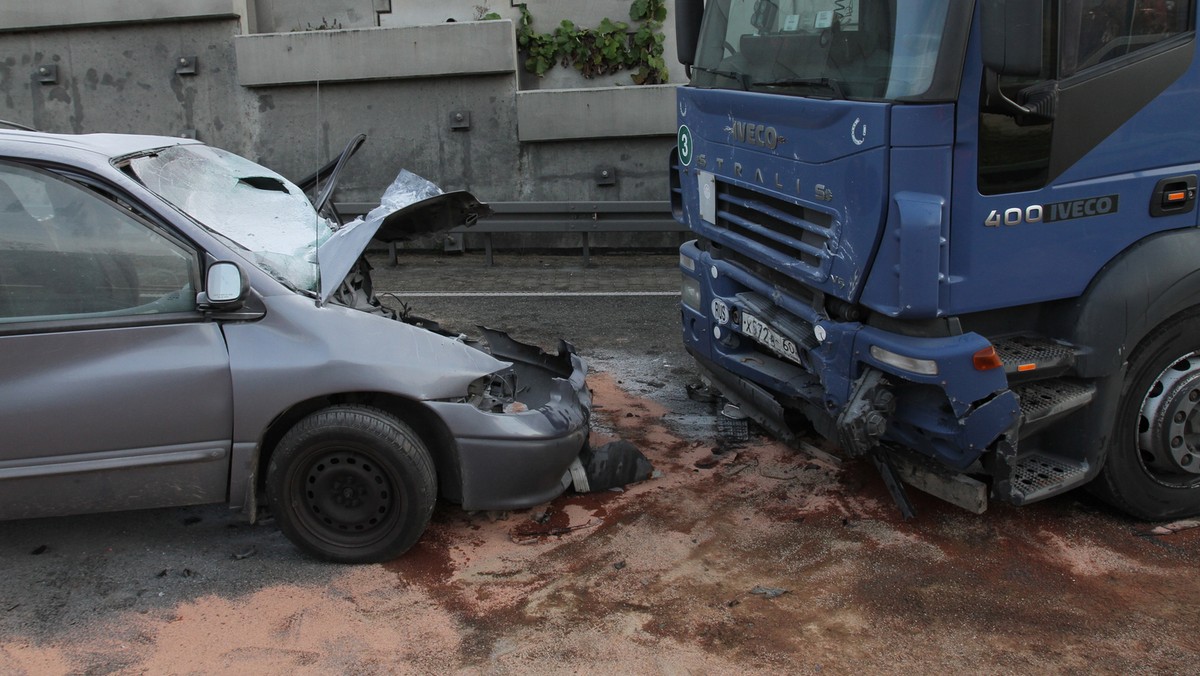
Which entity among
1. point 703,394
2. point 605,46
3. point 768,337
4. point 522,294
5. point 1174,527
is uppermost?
point 605,46

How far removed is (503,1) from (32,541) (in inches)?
366

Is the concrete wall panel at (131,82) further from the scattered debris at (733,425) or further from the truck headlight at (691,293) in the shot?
the scattered debris at (733,425)

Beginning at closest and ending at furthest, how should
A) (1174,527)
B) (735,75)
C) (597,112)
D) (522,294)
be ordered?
(1174,527) < (735,75) < (522,294) < (597,112)

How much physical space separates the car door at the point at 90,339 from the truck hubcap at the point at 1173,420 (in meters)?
4.18

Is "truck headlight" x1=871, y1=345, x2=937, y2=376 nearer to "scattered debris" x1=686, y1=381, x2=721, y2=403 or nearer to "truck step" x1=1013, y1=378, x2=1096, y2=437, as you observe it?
"truck step" x1=1013, y1=378, x2=1096, y2=437

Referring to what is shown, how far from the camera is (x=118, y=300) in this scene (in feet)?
14.3

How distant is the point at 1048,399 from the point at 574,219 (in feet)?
24.1

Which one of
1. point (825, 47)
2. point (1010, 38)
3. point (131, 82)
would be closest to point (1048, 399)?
point (1010, 38)

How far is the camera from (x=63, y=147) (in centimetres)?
439

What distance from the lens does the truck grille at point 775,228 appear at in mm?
4840

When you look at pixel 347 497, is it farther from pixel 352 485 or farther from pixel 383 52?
pixel 383 52

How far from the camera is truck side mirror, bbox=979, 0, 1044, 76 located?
3.96 metres

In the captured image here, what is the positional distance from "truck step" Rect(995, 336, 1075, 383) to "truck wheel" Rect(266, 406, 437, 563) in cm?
258

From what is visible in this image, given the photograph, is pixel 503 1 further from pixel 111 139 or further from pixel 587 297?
pixel 111 139
